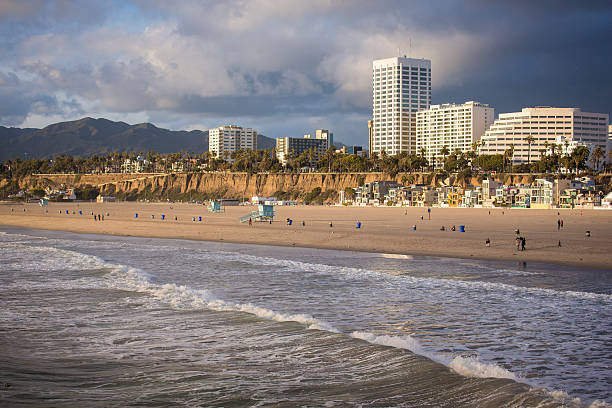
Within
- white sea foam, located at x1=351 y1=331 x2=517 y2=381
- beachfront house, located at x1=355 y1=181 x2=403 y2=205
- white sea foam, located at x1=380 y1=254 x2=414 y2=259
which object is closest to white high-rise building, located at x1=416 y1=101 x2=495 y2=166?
beachfront house, located at x1=355 y1=181 x2=403 y2=205

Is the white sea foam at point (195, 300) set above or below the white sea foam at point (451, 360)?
below

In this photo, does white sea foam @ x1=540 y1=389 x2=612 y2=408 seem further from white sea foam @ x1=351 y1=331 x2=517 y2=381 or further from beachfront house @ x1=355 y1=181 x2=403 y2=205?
beachfront house @ x1=355 y1=181 x2=403 y2=205

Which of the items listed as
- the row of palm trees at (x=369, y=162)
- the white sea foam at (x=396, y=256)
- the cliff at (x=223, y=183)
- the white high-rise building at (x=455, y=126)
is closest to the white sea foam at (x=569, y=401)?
the white sea foam at (x=396, y=256)

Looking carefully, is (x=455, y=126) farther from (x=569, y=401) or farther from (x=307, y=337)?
(x=569, y=401)

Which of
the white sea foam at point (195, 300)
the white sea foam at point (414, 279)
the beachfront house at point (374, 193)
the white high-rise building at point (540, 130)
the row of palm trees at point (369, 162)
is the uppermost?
the white high-rise building at point (540, 130)

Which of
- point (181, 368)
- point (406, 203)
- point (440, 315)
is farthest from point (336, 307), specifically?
point (406, 203)

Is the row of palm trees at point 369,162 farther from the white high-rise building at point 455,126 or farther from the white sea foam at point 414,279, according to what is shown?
the white sea foam at point 414,279

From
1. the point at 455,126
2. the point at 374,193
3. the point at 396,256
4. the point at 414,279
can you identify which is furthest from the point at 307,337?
the point at 455,126

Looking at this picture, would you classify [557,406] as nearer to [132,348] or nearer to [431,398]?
[431,398]
